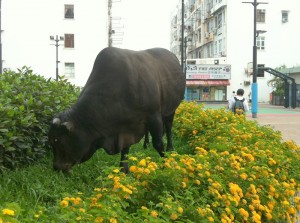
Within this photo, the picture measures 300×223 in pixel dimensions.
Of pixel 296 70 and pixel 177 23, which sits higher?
pixel 177 23

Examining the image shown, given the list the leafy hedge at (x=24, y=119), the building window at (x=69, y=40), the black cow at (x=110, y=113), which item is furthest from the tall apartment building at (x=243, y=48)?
the black cow at (x=110, y=113)

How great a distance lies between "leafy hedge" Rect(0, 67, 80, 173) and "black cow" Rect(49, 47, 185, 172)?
0.57 metres

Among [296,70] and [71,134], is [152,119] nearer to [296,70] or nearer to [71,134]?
[71,134]

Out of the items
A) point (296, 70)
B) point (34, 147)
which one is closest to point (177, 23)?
point (296, 70)

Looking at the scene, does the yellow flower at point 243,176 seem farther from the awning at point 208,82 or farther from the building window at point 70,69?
the awning at point 208,82

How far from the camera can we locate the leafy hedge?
200 inches

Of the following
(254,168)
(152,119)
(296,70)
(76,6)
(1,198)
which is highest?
(76,6)

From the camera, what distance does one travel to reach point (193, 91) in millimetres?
48688

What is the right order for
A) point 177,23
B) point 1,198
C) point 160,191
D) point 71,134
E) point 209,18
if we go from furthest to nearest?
1. point 177,23
2. point 209,18
3. point 71,134
4. point 1,198
5. point 160,191

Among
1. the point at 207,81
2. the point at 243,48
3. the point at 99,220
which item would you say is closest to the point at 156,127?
the point at 99,220

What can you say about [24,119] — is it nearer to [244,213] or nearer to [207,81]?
[244,213]

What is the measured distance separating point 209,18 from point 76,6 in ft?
62.9

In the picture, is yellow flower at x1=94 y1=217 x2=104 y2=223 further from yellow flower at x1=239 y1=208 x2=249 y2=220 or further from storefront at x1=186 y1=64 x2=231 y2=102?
storefront at x1=186 y1=64 x2=231 y2=102

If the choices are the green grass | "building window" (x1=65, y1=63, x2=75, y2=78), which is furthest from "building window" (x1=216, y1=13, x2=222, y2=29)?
the green grass
